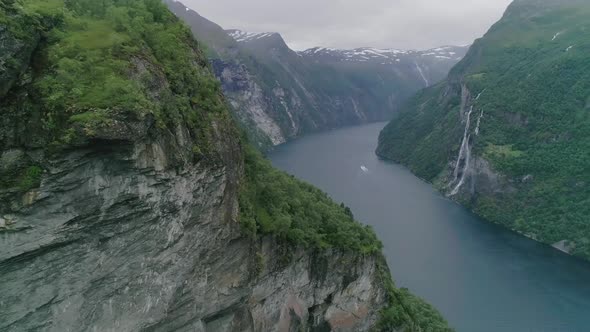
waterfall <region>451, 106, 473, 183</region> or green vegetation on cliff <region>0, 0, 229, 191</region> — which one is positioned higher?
green vegetation on cliff <region>0, 0, 229, 191</region>

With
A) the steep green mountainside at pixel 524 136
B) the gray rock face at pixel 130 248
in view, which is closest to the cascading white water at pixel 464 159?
the steep green mountainside at pixel 524 136

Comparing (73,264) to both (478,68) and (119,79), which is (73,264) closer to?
(119,79)

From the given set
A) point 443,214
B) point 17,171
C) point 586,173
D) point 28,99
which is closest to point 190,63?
point 28,99

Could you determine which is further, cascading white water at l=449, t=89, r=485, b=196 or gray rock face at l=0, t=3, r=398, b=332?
cascading white water at l=449, t=89, r=485, b=196

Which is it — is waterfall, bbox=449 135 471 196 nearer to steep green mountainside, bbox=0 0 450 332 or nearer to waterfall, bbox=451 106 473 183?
waterfall, bbox=451 106 473 183

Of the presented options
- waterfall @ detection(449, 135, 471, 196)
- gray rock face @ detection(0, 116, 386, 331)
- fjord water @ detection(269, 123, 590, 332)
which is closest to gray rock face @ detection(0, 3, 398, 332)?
gray rock face @ detection(0, 116, 386, 331)

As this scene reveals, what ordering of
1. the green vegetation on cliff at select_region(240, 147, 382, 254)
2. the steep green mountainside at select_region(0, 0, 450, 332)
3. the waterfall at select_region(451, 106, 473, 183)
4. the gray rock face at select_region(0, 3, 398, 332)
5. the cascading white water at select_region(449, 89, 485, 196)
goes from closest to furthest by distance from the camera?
1. the gray rock face at select_region(0, 3, 398, 332)
2. the steep green mountainside at select_region(0, 0, 450, 332)
3. the green vegetation on cliff at select_region(240, 147, 382, 254)
4. the cascading white water at select_region(449, 89, 485, 196)
5. the waterfall at select_region(451, 106, 473, 183)

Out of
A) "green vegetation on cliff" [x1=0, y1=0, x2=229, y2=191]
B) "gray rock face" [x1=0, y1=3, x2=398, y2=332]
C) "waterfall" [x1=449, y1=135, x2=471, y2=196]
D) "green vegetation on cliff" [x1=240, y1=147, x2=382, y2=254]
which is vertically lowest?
"waterfall" [x1=449, y1=135, x2=471, y2=196]
